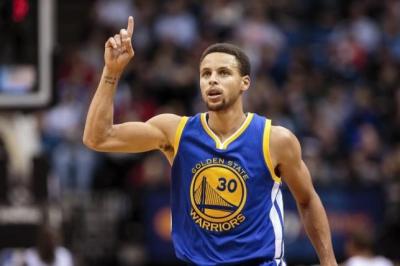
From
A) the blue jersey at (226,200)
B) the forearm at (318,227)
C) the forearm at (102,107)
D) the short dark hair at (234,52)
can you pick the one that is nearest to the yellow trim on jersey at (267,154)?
the blue jersey at (226,200)

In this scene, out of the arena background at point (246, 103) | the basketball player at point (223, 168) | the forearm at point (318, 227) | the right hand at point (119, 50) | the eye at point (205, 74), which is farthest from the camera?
the arena background at point (246, 103)

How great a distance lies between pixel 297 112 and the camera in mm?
16953

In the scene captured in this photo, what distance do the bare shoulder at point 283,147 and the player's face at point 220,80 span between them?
35 centimetres

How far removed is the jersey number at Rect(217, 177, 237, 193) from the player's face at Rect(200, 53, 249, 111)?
43cm

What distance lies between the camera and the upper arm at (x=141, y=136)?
6.78m

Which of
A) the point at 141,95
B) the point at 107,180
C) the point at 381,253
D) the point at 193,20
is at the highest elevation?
the point at 193,20

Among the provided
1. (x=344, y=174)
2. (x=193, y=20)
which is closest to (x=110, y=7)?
(x=193, y=20)

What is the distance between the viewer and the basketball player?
22.2 ft

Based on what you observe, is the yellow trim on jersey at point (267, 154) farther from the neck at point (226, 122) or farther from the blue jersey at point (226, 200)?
the neck at point (226, 122)

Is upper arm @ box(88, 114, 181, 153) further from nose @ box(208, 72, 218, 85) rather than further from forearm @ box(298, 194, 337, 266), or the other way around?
forearm @ box(298, 194, 337, 266)

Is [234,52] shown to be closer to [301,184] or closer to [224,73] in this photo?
[224,73]

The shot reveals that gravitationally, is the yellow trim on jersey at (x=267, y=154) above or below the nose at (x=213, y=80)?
below

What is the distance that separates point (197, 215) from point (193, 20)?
1185 centimetres

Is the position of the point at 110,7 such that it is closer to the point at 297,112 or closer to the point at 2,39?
the point at 297,112
